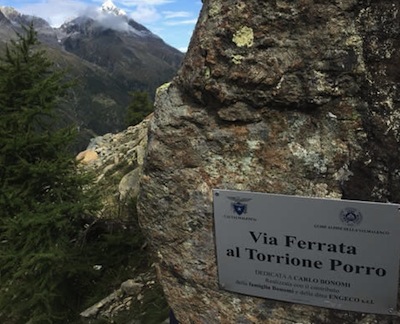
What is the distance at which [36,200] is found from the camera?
10156 mm

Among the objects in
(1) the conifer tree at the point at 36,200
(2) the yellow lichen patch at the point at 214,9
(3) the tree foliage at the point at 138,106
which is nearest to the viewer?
(2) the yellow lichen patch at the point at 214,9

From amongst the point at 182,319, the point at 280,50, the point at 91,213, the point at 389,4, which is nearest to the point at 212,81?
the point at 280,50

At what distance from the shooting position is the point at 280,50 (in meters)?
3.89

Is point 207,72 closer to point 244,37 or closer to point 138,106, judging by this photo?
point 244,37

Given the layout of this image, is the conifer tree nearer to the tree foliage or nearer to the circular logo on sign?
the circular logo on sign

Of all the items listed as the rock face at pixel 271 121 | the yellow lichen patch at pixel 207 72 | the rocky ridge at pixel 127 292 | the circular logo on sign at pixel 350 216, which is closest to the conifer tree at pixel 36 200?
the rocky ridge at pixel 127 292

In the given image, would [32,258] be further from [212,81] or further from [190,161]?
[212,81]

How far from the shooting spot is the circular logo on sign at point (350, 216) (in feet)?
12.3

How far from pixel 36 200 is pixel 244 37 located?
7758 millimetres

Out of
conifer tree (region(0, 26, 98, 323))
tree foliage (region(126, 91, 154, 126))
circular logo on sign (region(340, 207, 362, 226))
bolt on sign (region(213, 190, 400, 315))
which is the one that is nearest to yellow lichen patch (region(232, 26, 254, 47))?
bolt on sign (region(213, 190, 400, 315))

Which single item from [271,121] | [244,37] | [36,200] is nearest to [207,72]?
[244,37]

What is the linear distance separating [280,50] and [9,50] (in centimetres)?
844

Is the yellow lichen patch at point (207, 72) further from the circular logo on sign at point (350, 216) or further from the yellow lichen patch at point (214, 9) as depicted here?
the circular logo on sign at point (350, 216)

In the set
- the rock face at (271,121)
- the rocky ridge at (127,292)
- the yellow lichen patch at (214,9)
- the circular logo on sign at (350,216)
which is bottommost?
the rocky ridge at (127,292)
